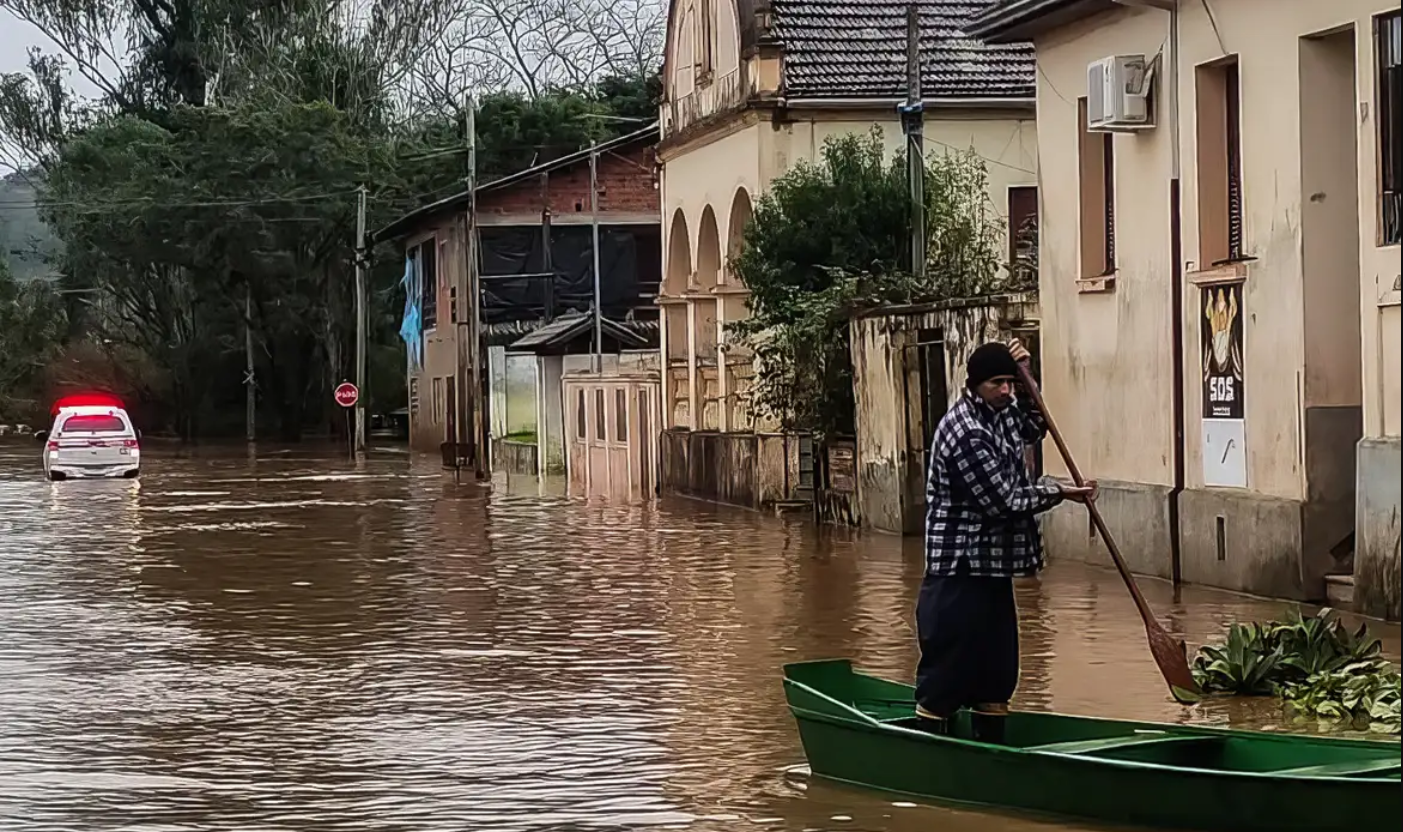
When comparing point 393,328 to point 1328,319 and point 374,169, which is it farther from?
point 1328,319

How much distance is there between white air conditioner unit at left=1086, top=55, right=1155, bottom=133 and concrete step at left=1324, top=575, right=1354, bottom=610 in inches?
192

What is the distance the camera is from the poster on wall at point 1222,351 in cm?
1877

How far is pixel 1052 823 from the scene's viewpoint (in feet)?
29.7

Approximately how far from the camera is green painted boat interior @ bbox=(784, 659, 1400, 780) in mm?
8930

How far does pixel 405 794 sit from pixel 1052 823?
2870mm

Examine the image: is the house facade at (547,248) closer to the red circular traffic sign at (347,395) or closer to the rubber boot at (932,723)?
the red circular traffic sign at (347,395)

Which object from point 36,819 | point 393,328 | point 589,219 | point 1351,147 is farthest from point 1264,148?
point 393,328

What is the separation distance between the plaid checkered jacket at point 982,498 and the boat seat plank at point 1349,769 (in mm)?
1394

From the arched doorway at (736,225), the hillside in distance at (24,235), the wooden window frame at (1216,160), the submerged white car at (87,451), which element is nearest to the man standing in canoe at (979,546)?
the wooden window frame at (1216,160)

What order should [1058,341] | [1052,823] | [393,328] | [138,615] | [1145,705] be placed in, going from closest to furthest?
[1052,823]
[1145,705]
[138,615]
[1058,341]
[393,328]

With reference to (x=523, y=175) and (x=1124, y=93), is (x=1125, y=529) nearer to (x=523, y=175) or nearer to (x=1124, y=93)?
(x=1124, y=93)

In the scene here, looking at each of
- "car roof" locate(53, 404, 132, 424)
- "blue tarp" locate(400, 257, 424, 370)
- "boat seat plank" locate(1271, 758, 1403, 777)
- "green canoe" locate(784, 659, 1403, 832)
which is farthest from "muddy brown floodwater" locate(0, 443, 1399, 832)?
"blue tarp" locate(400, 257, 424, 370)

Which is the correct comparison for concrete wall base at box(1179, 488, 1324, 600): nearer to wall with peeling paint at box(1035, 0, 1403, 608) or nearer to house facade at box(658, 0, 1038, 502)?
wall with peeling paint at box(1035, 0, 1403, 608)

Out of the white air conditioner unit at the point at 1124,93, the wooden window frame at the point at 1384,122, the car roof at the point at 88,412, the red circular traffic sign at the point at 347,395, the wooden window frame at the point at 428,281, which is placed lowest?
the car roof at the point at 88,412
